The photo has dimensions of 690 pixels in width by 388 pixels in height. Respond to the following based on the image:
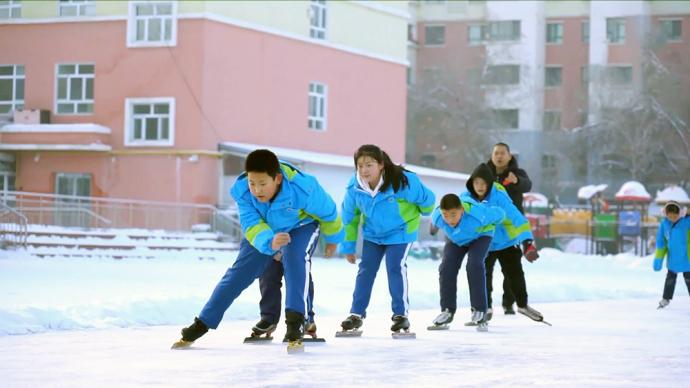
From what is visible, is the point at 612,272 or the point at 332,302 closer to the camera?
the point at 332,302

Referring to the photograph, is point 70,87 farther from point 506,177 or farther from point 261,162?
point 261,162

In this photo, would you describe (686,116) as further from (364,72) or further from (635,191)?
(364,72)

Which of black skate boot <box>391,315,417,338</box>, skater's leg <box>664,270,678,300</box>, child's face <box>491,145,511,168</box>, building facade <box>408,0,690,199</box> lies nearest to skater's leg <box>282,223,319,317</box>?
black skate boot <box>391,315,417,338</box>

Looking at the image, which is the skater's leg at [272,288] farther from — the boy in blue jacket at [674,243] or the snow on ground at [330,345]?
the boy in blue jacket at [674,243]

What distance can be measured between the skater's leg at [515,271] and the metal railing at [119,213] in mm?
20762

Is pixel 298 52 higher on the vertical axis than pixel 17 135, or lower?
higher

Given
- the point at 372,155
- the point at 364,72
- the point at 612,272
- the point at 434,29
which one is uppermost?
the point at 434,29

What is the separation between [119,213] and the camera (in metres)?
36.4

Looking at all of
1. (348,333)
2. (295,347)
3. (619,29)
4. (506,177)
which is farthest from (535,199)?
(295,347)

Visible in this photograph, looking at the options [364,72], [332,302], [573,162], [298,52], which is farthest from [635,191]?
[332,302]

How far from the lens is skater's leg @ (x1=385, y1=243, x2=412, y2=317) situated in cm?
1141

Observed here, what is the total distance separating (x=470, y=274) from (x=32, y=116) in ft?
107

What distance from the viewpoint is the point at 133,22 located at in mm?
42781

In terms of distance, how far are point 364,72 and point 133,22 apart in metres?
9.99
